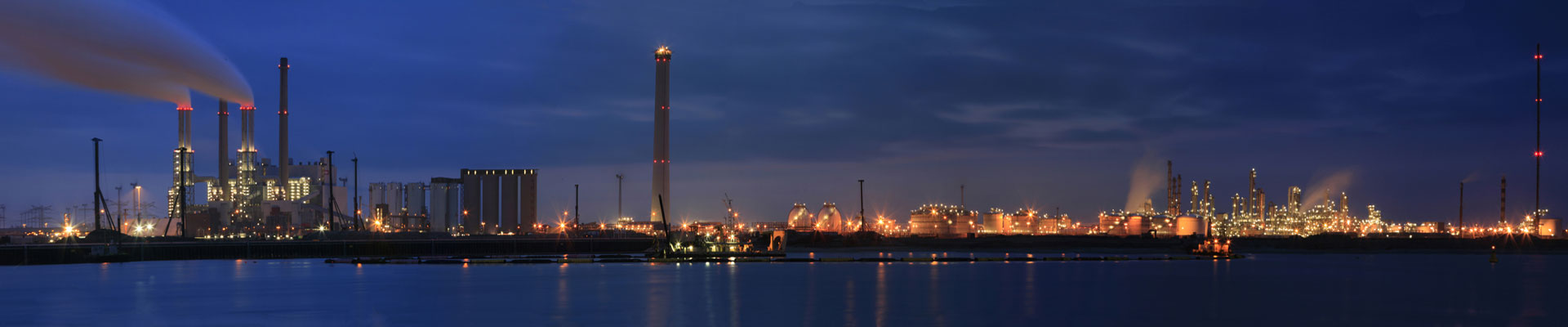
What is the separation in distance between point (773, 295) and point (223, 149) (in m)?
155

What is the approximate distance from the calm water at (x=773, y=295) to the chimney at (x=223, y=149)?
3721 inches

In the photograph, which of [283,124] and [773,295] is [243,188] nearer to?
[283,124]

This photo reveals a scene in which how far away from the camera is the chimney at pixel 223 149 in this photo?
190 meters

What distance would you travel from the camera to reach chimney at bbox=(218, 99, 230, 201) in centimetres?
18962

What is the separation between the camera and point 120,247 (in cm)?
11250

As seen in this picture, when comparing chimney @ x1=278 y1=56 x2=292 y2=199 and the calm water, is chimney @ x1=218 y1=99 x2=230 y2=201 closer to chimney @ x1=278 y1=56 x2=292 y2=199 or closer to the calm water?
chimney @ x1=278 y1=56 x2=292 y2=199

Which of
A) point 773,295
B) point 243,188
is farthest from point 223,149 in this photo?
point 773,295

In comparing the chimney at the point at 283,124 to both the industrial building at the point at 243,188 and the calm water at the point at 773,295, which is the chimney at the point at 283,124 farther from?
the calm water at the point at 773,295

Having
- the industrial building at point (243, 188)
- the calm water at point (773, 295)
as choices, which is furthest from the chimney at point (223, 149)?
the calm water at point (773, 295)

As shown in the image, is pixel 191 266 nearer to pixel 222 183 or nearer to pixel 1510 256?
pixel 222 183

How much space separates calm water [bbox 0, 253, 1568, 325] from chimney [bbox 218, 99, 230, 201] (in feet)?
310

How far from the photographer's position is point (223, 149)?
633 ft

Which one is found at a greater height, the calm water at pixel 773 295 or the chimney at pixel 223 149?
the chimney at pixel 223 149

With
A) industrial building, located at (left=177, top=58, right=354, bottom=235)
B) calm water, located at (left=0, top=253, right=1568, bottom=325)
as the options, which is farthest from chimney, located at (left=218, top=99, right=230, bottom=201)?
Result: calm water, located at (left=0, top=253, right=1568, bottom=325)
